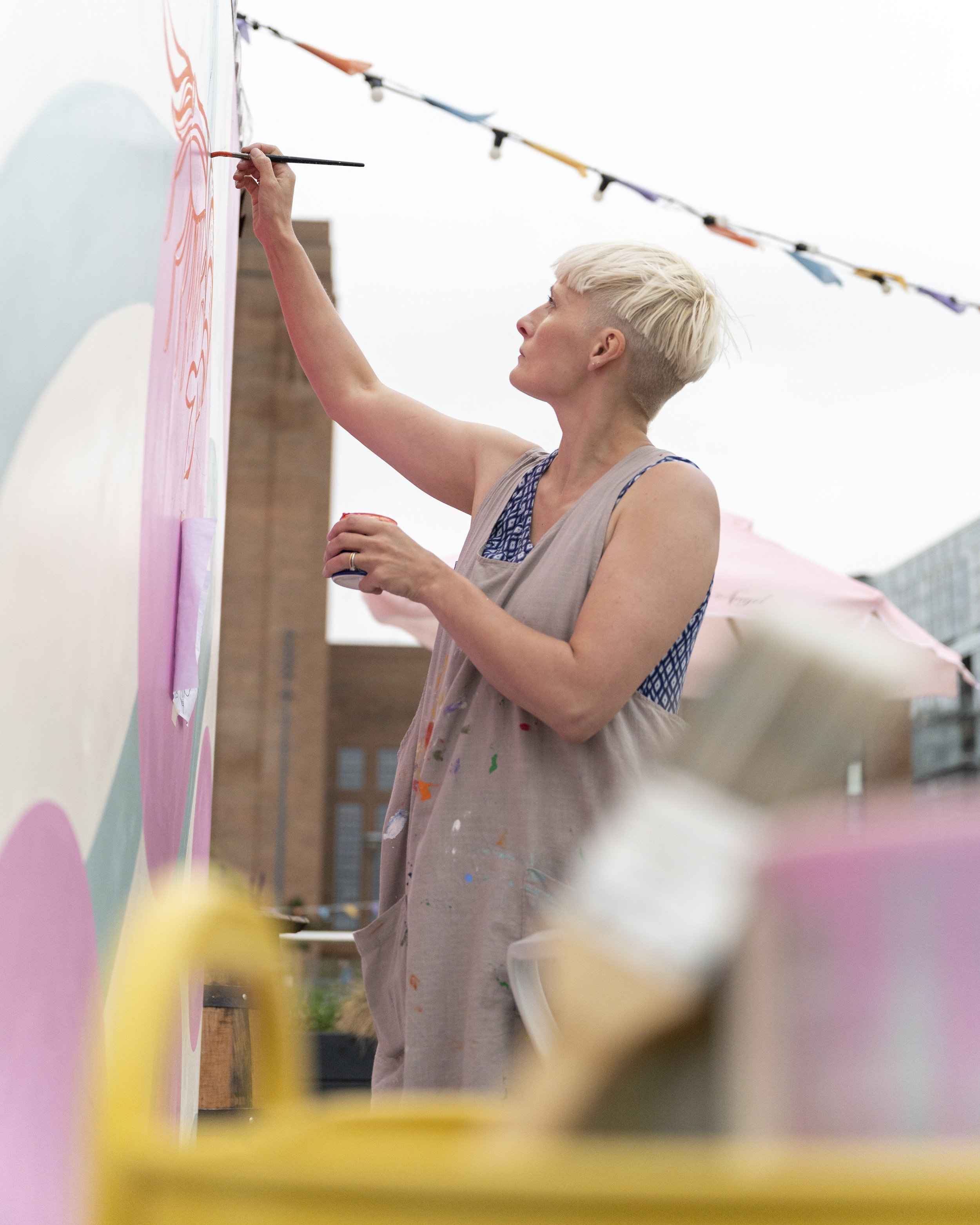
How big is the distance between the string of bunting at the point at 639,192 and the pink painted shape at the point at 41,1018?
2.68 m

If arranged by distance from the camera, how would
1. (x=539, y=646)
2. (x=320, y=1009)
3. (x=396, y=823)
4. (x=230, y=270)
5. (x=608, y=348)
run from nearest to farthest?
(x=539, y=646)
(x=396, y=823)
(x=608, y=348)
(x=230, y=270)
(x=320, y=1009)

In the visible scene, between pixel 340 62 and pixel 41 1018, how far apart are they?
3192 mm

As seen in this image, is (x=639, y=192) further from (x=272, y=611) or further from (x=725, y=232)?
(x=272, y=611)

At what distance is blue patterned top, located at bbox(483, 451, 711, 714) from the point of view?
→ 4.99 ft

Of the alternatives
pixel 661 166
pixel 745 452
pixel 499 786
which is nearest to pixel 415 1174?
pixel 499 786

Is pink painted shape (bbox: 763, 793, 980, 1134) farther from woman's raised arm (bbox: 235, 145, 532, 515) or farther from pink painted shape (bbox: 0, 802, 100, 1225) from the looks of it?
woman's raised arm (bbox: 235, 145, 532, 515)

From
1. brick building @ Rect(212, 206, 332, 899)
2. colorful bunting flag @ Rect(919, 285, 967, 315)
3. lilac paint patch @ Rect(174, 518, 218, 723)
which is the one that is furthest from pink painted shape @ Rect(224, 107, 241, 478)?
brick building @ Rect(212, 206, 332, 899)

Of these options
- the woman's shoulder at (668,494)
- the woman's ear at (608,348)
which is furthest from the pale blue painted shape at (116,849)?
the woman's ear at (608,348)

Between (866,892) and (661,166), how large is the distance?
7308 millimetres

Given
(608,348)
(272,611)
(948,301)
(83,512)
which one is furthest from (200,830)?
(272,611)

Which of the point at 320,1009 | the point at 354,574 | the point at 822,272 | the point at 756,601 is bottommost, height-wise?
the point at 320,1009

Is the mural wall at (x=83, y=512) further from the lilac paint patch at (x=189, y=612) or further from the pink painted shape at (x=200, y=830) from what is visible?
the pink painted shape at (x=200, y=830)

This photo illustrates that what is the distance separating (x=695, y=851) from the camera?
0.34 m

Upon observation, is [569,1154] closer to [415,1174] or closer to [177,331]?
[415,1174]
